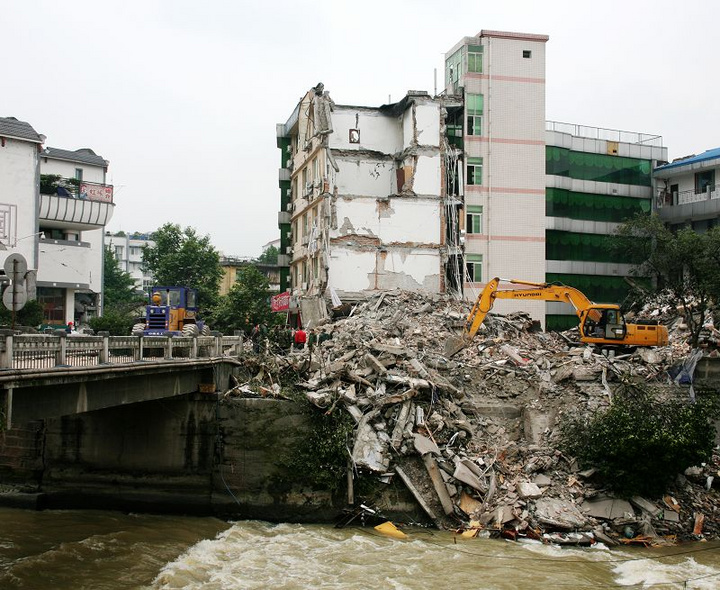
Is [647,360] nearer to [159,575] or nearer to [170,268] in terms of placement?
[159,575]

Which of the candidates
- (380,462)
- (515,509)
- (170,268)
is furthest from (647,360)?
(170,268)

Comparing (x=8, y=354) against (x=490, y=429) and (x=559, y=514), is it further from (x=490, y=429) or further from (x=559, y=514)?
(x=490, y=429)

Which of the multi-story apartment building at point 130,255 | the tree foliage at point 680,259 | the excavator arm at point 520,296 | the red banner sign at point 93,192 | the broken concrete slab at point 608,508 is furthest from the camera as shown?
the multi-story apartment building at point 130,255

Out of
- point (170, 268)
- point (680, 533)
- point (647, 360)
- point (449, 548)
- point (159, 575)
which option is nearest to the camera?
point (159, 575)

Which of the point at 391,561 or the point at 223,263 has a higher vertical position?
the point at 223,263

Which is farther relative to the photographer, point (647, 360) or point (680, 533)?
point (647, 360)

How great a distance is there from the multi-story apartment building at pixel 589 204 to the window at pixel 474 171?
17.1ft

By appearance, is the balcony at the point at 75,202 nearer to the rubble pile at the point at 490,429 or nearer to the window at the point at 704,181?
the rubble pile at the point at 490,429

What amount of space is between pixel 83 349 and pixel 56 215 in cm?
3607

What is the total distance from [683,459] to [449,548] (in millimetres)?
7799

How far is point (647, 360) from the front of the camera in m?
29.1

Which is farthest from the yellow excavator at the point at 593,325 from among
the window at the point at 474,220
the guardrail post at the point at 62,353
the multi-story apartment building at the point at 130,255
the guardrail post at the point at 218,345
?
the multi-story apartment building at the point at 130,255

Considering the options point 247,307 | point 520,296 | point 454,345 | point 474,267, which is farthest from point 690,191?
point 247,307

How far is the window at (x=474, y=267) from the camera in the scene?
1754 inches
